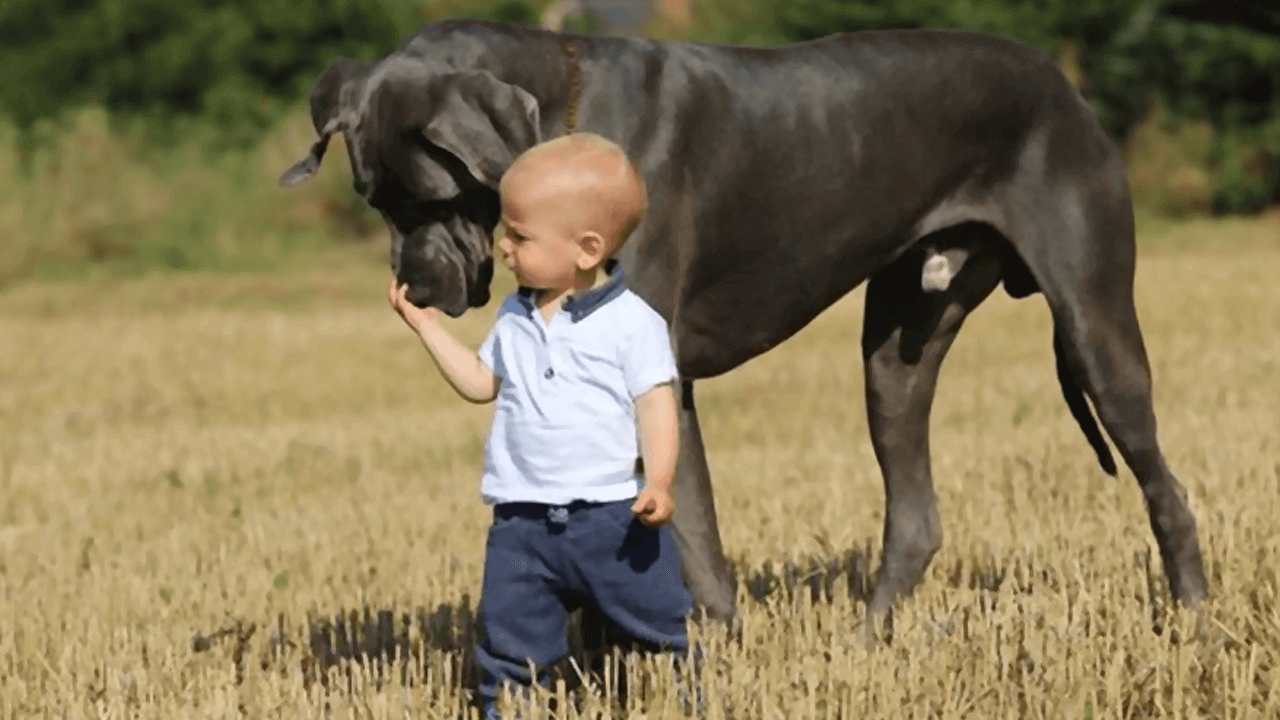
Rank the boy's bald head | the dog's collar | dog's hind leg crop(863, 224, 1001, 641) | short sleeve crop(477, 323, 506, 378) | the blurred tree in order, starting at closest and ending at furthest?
the boy's bald head → short sleeve crop(477, 323, 506, 378) → the dog's collar → dog's hind leg crop(863, 224, 1001, 641) → the blurred tree

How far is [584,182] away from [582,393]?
45 cm

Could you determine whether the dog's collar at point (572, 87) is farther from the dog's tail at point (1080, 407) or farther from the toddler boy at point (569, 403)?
the dog's tail at point (1080, 407)

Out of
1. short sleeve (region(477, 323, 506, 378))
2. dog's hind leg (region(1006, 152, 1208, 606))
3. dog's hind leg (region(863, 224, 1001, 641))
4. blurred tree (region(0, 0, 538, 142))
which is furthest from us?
blurred tree (region(0, 0, 538, 142))

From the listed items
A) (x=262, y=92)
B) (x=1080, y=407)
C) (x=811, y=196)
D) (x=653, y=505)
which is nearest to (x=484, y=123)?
(x=653, y=505)

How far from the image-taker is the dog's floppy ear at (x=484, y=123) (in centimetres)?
415

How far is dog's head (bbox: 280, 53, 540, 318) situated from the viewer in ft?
13.8

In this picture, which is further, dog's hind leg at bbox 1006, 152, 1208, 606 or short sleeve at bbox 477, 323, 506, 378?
dog's hind leg at bbox 1006, 152, 1208, 606

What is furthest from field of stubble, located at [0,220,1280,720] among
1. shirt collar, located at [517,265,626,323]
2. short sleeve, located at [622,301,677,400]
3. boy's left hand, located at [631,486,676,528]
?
shirt collar, located at [517,265,626,323]

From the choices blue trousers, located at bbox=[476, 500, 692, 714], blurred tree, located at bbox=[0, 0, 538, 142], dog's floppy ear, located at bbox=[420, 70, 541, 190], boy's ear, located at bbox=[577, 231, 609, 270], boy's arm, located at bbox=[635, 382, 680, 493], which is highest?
blurred tree, located at bbox=[0, 0, 538, 142]

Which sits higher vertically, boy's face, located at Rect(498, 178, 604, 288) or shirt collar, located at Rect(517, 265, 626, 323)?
boy's face, located at Rect(498, 178, 604, 288)

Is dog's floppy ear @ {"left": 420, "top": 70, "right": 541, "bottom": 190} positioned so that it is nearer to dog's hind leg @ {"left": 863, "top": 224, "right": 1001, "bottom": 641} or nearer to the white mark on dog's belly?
the white mark on dog's belly

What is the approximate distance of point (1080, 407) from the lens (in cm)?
610

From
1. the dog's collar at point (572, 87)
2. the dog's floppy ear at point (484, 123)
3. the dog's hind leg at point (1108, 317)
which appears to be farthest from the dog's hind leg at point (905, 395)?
the dog's floppy ear at point (484, 123)

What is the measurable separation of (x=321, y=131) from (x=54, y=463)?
6047 millimetres
